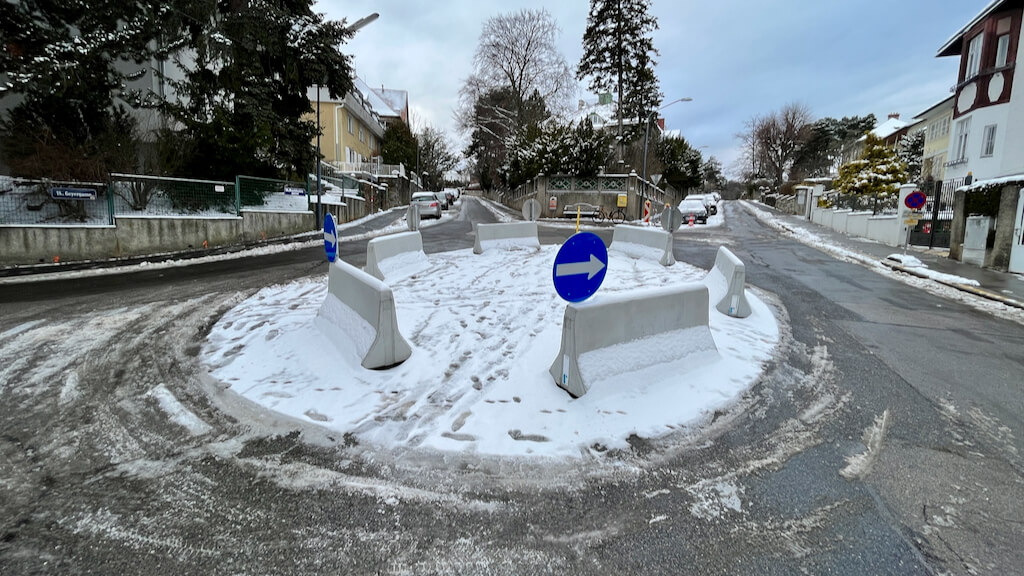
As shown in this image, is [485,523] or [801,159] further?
[801,159]

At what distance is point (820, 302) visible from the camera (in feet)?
29.5

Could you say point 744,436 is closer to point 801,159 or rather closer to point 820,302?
point 820,302

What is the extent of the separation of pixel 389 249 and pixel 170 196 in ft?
30.7

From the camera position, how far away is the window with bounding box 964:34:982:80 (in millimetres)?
25453

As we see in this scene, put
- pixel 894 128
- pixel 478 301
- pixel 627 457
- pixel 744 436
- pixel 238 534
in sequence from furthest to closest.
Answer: pixel 894 128 → pixel 478 301 → pixel 744 436 → pixel 627 457 → pixel 238 534

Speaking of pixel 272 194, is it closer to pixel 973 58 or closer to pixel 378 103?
pixel 973 58

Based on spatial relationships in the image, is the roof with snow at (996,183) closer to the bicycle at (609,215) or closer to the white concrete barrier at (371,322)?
the white concrete barrier at (371,322)

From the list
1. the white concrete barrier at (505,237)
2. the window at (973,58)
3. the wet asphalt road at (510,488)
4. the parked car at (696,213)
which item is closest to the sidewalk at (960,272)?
the wet asphalt road at (510,488)

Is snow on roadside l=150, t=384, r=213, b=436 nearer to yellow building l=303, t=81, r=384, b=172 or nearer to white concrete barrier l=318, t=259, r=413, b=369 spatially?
white concrete barrier l=318, t=259, r=413, b=369

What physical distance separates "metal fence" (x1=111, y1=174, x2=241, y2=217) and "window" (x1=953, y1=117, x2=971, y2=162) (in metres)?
35.8

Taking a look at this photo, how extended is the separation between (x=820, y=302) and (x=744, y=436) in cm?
647

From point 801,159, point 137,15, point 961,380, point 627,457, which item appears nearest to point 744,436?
point 627,457

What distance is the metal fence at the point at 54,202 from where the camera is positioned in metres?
12.0

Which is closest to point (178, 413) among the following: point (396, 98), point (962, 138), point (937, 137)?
point (962, 138)
